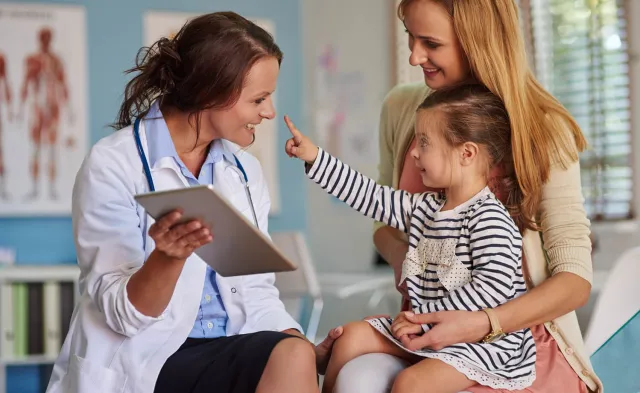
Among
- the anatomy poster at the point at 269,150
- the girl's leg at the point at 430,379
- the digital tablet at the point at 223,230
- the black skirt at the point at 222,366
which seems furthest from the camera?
the anatomy poster at the point at 269,150

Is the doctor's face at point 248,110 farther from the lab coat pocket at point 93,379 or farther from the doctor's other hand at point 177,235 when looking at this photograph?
the lab coat pocket at point 93,379

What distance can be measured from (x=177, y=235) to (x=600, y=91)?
383 cm

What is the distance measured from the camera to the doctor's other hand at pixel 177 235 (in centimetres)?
132

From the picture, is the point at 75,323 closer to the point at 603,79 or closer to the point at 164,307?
the point at 164,307

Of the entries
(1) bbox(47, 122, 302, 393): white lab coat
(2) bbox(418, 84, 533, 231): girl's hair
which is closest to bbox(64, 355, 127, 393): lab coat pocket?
(1) bbox(47, 122, 302, 393): white lab coat

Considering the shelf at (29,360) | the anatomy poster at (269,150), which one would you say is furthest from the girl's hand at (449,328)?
the anatomy poster at (269,150)

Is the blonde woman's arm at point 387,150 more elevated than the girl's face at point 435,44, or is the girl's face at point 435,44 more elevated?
the girl's face at point 435,44

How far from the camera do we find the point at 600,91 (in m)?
4.68

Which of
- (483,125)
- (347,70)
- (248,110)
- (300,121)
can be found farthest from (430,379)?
(347,70)

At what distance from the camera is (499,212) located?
1597 millimetres

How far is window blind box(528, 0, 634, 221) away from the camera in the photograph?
4625 millimetres

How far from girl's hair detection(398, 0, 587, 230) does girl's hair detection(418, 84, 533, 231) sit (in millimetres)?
20

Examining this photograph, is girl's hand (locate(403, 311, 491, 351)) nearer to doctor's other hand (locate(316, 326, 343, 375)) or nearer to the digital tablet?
doctor's other hand (locate(316, 326, 343, 375))

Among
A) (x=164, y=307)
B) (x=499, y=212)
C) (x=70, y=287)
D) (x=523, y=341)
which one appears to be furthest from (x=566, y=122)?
(x=70, y=287)
